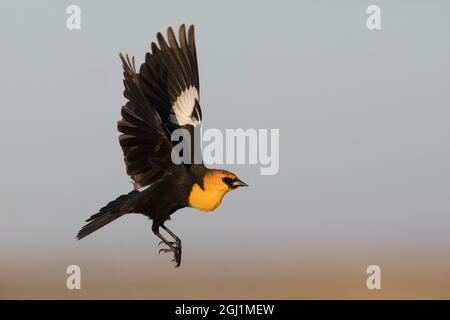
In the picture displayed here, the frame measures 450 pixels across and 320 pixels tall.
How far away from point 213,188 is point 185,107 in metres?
0.67

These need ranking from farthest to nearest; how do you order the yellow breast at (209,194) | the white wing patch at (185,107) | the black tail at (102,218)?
the white wing patch at (185,107), the black tail at (102,218), the yellow breast at (209,194)

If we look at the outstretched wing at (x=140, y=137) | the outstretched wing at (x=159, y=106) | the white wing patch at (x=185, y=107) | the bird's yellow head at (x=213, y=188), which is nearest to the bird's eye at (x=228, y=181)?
the bird's yellow head at (x=213, y=188)

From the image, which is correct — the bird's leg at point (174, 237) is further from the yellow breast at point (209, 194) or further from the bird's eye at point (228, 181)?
the bird's eye at point (228, 181)

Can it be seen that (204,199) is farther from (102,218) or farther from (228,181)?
(102,218)

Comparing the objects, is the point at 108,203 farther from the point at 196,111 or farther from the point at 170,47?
the point at 170,47

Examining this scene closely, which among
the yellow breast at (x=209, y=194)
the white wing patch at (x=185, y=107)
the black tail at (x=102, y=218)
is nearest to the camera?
the yellow breast at (x=209, y=194)

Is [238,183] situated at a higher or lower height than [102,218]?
higher

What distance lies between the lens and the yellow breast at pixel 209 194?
4039 mm

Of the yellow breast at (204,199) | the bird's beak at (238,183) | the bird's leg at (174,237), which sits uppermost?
the bird's beak at (238,183)

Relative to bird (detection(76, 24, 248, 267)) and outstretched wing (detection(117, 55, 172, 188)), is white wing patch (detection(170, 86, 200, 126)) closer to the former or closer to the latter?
bird (detection(76, 24, 248, 267))

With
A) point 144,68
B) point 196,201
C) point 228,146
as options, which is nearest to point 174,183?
point 196,201

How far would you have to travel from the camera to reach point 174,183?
13.6ft

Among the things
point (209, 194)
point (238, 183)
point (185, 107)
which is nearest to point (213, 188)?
point (209, 194)

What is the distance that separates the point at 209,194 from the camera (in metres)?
4.04
